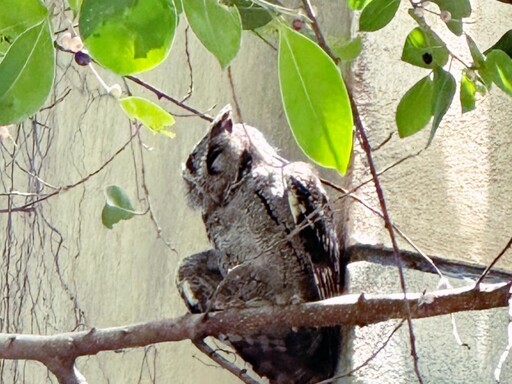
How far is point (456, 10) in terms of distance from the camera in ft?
4.09

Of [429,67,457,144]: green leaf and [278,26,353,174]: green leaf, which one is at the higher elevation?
[429,67,457,144]: green leaf

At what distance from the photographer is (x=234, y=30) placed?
2.52 feet

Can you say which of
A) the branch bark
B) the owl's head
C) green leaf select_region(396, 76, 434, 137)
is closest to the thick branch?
the branch bark

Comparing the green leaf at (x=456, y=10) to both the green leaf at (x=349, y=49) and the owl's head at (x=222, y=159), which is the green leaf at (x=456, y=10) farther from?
the owl's head at (x=222, y=159)

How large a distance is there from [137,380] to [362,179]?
1.12 meters

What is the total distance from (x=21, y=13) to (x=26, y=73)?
5 cm

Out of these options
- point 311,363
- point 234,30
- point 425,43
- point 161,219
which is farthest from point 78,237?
point 234,30

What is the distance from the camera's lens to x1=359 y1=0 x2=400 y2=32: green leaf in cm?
118

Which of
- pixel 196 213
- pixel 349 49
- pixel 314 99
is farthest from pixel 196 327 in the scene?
pixel 196 213

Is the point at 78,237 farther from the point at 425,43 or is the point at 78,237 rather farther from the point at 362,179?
the point at 425,43

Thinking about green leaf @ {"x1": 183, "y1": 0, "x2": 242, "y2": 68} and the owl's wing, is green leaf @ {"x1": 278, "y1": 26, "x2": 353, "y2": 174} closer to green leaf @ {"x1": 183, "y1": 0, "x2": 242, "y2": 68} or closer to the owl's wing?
green leaf @ {"x1": 183, "y1": 0, "x2": 242, "y2": 68}

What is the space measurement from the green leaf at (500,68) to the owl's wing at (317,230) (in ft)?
2.17

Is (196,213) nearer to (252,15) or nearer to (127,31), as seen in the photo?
(252,15)

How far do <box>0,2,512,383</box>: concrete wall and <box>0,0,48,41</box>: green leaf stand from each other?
1.14m
